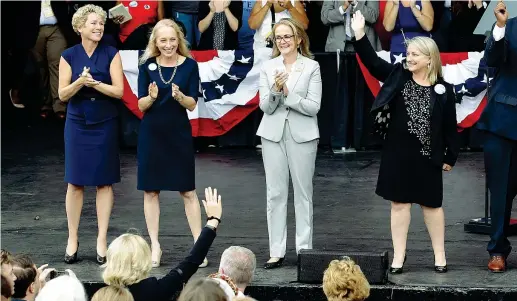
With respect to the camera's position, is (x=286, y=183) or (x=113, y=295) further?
(x=286, y=183)

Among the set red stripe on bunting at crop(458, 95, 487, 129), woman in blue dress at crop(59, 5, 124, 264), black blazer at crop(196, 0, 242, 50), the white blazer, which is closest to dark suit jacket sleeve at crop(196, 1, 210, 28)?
black blazer at crop(196, 0, 242, 50)

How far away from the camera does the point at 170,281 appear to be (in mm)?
7328

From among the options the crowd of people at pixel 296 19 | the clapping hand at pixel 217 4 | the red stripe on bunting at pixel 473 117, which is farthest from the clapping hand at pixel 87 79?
the red stripe on bunting at pixel 473 117

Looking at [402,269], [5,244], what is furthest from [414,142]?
[5,244]

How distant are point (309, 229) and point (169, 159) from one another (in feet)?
4.00

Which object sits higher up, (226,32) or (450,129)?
(226,32)

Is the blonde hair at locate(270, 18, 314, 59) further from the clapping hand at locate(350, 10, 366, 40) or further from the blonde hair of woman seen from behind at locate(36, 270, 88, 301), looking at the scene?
the blonde hair of woman seen from behind at locate(36, 270, 88, 301)

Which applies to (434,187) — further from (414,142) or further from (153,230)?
(153,230)

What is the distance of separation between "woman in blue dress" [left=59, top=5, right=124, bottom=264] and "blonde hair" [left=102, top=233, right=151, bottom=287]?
2690mm

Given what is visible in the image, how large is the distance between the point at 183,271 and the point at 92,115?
272cm

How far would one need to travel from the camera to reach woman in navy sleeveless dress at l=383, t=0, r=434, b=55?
14.5 metres

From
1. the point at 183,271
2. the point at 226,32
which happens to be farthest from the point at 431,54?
the point at 226,32

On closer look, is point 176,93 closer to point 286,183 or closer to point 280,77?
Result: point 280,77

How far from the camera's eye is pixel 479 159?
14.4 m
